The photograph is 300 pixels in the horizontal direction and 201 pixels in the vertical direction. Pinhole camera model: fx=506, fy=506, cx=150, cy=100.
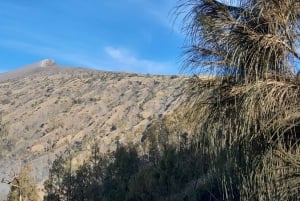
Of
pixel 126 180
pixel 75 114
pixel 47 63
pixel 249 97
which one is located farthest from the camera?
pixel 47 63

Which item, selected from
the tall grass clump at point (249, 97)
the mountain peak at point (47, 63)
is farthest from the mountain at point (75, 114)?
the tall grass clump at point (249, 97)

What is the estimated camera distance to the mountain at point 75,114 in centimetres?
9225

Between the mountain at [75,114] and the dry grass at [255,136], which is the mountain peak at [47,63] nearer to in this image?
the mountain at [75,114]

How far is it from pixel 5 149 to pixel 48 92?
32806 millimetres

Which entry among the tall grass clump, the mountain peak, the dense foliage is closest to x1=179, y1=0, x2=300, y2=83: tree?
the tall grass clump

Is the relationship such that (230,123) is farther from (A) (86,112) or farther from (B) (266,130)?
(A) (86,112)

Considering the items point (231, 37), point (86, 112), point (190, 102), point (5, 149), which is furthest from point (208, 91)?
point (86, 112)

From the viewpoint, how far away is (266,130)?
4.53 m

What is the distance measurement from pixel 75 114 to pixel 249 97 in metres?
106

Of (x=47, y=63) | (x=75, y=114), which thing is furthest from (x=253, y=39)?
(x=47, y=63)

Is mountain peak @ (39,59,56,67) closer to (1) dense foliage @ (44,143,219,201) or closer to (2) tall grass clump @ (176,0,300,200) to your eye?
(1) dense foliage @ (44,143,219,201)

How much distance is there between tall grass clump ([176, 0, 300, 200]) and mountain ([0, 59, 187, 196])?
70650 mm

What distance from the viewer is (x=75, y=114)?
10919 cm

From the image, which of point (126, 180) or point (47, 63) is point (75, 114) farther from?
point (47, 63)
